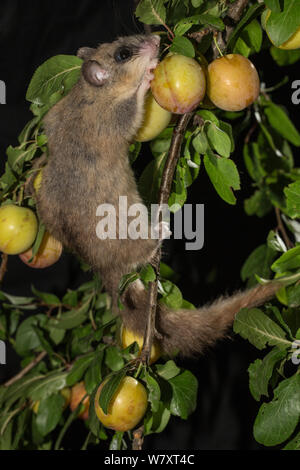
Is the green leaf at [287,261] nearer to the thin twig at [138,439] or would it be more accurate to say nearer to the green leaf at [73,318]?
the thin twig at [138,439]

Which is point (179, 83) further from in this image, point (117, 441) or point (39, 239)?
point (117, 441)

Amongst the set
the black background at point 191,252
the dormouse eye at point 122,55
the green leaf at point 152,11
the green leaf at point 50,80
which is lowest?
the black background at point 191,252

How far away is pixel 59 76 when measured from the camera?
121cm

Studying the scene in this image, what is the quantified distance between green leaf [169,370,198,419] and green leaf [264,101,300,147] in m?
0.80

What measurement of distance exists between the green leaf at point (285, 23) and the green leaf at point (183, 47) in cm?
14

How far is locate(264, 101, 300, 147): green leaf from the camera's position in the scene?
1.62 metres

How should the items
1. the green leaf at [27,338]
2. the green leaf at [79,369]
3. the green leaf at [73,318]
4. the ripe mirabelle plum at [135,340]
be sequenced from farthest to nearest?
1. the green leaf at [27,338]
2. the green leaf at [73,318]
3. the green leaf at [79,369]
4. the ripe mirabelle plum at [135,340]

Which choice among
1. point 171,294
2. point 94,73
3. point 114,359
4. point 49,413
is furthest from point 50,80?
point 49,413

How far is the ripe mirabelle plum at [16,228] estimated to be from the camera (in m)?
1.27

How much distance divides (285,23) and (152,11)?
0.29 meters

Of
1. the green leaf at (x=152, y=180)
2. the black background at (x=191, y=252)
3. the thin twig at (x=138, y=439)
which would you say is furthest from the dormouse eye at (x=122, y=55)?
the thin twig at (x=138, y=439)

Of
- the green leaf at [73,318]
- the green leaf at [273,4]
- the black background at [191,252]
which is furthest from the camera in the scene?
the black background at [191,252]

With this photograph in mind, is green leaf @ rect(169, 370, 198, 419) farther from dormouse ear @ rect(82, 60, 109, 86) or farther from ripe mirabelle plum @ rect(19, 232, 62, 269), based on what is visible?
dormouse ear @ rect(82, 60, 109, 86)
